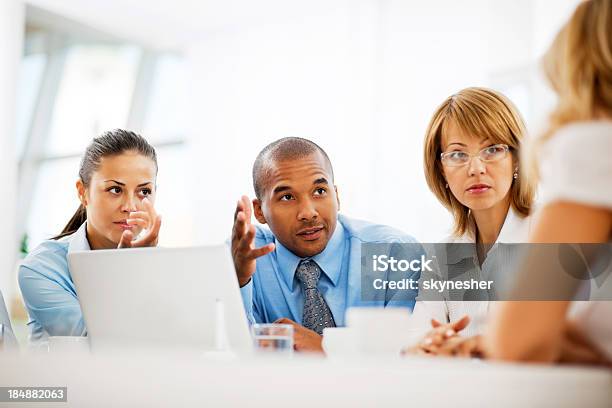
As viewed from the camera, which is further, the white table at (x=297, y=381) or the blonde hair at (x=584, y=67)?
the blonde hair at (x=584, y=67)

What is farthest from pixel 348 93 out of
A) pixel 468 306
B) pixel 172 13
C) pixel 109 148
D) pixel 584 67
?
pixel 584 67

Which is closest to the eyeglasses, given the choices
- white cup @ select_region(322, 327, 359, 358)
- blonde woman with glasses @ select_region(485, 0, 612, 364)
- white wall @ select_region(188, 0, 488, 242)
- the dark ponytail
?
white cup @ select_region(322, 327, 359, 358)

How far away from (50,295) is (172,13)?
365 cm

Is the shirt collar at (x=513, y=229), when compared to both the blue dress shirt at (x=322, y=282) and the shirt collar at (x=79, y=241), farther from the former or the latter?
the shirt collar at (x=79, y=241)

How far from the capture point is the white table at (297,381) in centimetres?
70

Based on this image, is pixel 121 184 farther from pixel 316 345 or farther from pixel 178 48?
pixel 178 48

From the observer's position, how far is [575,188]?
2.92 feet

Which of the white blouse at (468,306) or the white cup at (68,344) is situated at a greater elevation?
the white blouse at (468,306)

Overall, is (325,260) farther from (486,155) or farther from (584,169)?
(584,169)

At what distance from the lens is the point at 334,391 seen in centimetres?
75

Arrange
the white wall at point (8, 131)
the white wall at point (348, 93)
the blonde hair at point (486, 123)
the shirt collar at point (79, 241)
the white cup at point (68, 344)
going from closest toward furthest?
the white cup at point (68, 344) < the blonde hair at point (486, 123) < the shirt collar at point (79, 241) < the white wall at point (8, 131) < the white wall at point (348, 93)

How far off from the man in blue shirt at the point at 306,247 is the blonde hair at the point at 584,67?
1.09 meters

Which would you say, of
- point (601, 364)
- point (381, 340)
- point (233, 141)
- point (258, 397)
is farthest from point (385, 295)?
point (233, 141)

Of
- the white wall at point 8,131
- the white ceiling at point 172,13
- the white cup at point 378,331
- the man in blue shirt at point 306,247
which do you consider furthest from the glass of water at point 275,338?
the white ceiling at point 172,13
